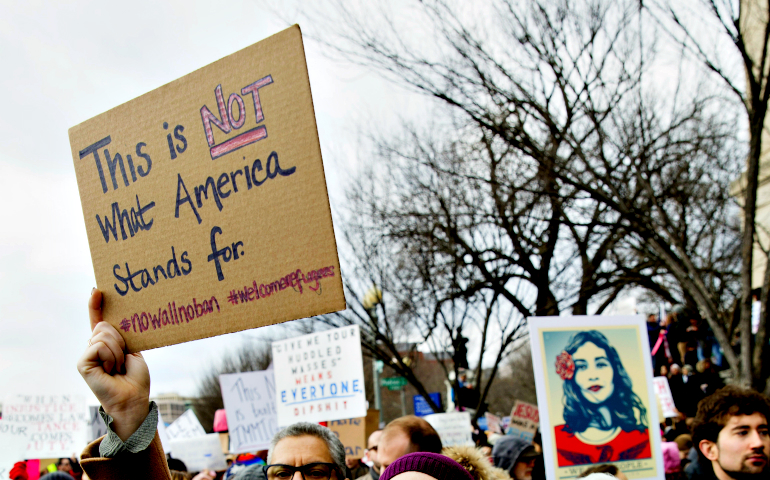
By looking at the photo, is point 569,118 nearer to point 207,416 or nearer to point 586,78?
point 586,78

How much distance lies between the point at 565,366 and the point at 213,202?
2.96 m

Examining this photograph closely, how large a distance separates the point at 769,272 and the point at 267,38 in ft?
16.0

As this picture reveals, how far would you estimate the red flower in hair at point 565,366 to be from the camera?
4.10m

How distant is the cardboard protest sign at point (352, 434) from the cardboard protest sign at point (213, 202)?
206 inches

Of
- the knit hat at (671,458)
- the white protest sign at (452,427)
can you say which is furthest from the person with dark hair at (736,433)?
the white protest sign at (452,427)

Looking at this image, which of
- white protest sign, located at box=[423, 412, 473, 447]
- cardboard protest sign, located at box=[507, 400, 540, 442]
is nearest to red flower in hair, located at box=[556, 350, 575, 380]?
white protest sign, located at box=[423, 412, 473, 447]

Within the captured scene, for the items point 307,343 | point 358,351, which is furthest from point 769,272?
point 307,343

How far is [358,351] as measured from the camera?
6.38 meters

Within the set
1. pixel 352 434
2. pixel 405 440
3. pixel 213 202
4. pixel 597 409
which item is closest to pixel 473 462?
pixel 405 440

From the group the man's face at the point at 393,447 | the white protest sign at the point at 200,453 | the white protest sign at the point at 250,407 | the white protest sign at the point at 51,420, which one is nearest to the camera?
the man's face at the point at 393,447

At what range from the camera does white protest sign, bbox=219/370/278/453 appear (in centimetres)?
759

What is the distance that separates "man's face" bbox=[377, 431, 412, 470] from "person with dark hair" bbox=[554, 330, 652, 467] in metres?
1.01

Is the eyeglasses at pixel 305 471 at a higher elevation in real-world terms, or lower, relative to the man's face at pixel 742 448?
higher

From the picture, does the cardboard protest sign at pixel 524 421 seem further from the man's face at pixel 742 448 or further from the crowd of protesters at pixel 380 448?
the man's face at pixel 742 448
